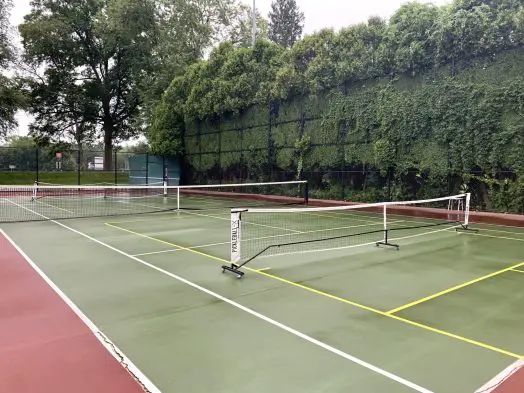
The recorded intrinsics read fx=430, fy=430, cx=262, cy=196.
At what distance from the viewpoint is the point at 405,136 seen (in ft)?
60.2

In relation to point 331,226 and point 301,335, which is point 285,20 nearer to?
point 331,226

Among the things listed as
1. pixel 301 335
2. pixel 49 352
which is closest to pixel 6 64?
pixel 49 352

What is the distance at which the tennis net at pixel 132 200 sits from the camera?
16250mm

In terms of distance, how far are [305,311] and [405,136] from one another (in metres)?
14.6

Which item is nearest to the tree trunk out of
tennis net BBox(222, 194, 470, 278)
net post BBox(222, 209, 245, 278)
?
tennis net BBox(222, 194, 470, 278)

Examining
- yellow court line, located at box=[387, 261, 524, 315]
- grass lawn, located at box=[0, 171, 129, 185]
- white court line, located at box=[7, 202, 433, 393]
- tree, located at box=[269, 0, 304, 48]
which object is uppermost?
tree, located at box=[269, 0, 304, 48]

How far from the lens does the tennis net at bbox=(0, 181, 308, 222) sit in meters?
16.2

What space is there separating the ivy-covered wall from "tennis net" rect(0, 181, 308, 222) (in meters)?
1.27

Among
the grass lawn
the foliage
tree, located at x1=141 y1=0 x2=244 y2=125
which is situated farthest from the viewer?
tree, located at x1=141 y1=0 x2=244 y2=125

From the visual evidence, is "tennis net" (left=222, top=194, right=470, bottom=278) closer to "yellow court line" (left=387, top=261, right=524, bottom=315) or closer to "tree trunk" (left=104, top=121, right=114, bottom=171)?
"yellow court line" (left=387, top=261, right=524, bottom=315)

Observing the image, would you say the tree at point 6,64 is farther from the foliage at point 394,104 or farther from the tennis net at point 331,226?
the tennis net at point 331,226

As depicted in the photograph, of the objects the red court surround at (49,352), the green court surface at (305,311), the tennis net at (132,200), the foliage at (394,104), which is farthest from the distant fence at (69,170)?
A: the red court surround at (49,352)

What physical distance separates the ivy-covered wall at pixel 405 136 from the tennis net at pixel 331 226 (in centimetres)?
148

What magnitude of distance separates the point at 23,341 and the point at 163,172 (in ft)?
92.2
